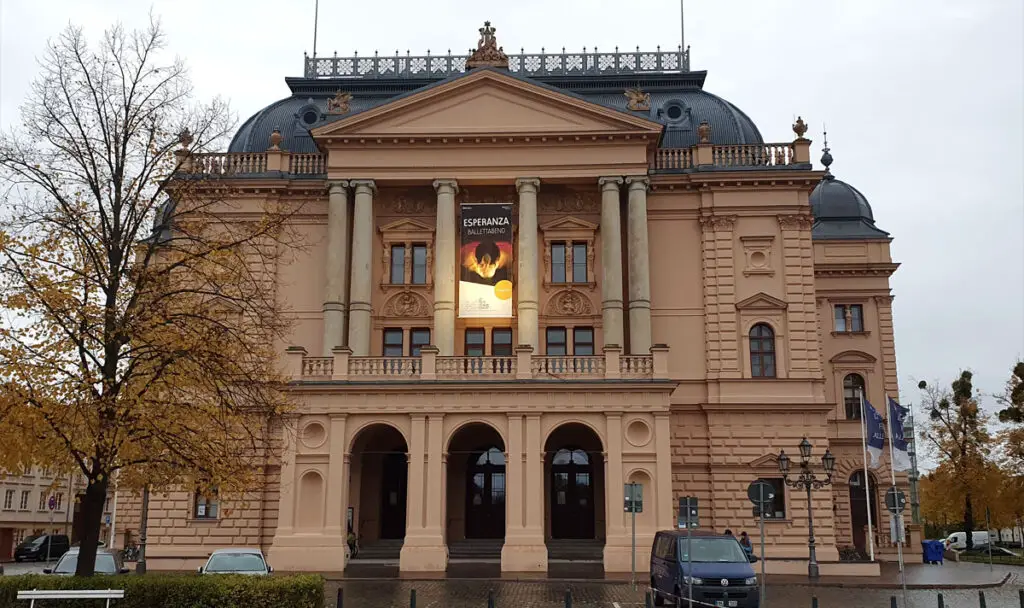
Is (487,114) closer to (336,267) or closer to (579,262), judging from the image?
(579,262)

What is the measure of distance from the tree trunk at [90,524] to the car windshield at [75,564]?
236 inches

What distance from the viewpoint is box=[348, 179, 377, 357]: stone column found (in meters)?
40.5

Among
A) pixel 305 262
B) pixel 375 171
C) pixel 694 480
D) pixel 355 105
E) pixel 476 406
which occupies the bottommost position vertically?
pixel 694 480

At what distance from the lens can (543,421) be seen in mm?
35531

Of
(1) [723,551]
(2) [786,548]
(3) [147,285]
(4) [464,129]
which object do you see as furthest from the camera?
(4) [464,129]

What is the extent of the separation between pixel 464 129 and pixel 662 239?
33.8 ft

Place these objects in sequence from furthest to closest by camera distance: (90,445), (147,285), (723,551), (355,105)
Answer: (355,105) < (723,551) < (147,285) < (90,445)

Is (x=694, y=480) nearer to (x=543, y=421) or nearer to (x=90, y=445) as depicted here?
(x=543, y=421)

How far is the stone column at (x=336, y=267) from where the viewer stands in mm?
40750

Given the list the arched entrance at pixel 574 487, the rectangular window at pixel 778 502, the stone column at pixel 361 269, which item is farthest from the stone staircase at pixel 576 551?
the stone column at pixel 361 269

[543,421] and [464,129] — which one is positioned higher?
[464,129]

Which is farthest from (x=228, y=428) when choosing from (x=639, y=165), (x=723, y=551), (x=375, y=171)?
(x=639, y=165)

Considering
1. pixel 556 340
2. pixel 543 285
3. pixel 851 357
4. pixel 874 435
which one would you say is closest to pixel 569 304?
pixel 543 285

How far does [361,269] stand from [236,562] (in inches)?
742
